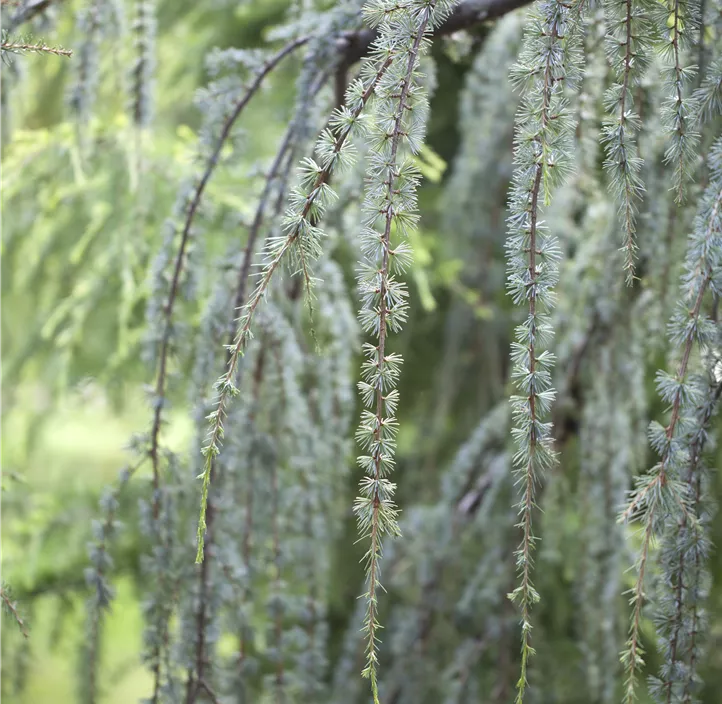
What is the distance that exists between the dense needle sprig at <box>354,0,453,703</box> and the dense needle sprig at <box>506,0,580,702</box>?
88 mm

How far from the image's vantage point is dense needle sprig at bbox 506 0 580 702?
66cm

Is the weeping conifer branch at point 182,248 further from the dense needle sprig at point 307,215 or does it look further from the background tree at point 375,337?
the dense needle sprig at point 307,215

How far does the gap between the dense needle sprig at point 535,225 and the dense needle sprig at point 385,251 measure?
9cm

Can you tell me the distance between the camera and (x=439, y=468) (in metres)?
2.34

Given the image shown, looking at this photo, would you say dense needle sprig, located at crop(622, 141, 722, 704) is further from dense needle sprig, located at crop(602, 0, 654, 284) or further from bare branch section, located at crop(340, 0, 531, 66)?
bare branch section, located at crop(340, 0, 531, 66)

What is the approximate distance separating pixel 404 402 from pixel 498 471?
953 mm

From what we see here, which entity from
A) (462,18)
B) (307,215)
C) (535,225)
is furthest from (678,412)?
(462,18)

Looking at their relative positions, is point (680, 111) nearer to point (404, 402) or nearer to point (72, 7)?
point (72, 7)

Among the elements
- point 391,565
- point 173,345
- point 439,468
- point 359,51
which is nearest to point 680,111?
point 359,51

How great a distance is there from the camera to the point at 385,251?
2.10ft

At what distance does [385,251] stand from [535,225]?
0.13 meters

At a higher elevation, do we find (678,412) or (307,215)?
(307,215)

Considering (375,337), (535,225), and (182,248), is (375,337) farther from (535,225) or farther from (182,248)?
(535,225)

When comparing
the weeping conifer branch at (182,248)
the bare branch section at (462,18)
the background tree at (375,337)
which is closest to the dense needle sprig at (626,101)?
the background tree at (375,337)
